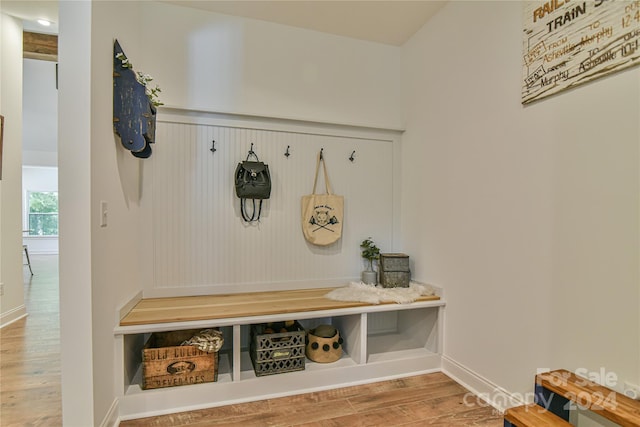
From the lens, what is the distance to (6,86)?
3027 millimetres

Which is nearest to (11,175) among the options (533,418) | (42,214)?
(533,418)

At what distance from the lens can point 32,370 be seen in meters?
2.17

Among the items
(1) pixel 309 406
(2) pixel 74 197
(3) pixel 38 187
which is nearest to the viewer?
(2) pixel 74 197

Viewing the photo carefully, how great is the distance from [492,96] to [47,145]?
8.99 metres

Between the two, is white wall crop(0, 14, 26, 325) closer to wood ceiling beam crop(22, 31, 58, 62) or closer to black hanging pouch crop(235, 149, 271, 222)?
wood ceiling beam crop(22, 31, 58, 62)

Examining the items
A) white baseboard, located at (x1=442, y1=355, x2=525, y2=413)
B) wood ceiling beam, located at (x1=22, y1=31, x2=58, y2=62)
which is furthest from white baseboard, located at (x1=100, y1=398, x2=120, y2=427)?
wood ceiling beam, located at (x1=22, y1=31, x2=58, y2=62)

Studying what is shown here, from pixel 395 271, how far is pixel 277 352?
1.09 metres

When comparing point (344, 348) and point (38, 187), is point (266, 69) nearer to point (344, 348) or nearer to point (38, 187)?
point (344, 348)

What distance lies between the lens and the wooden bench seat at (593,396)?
114cm

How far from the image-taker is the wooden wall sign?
1.26m

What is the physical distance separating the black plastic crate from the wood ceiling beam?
4082mm

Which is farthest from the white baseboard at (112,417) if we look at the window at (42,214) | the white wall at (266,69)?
the window at (42,214)

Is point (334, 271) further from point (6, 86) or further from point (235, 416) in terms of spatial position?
point (6, 86)

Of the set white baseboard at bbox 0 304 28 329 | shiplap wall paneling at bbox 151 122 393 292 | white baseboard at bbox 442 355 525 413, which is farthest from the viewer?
white baseboard at bbox 0 304 28 329
